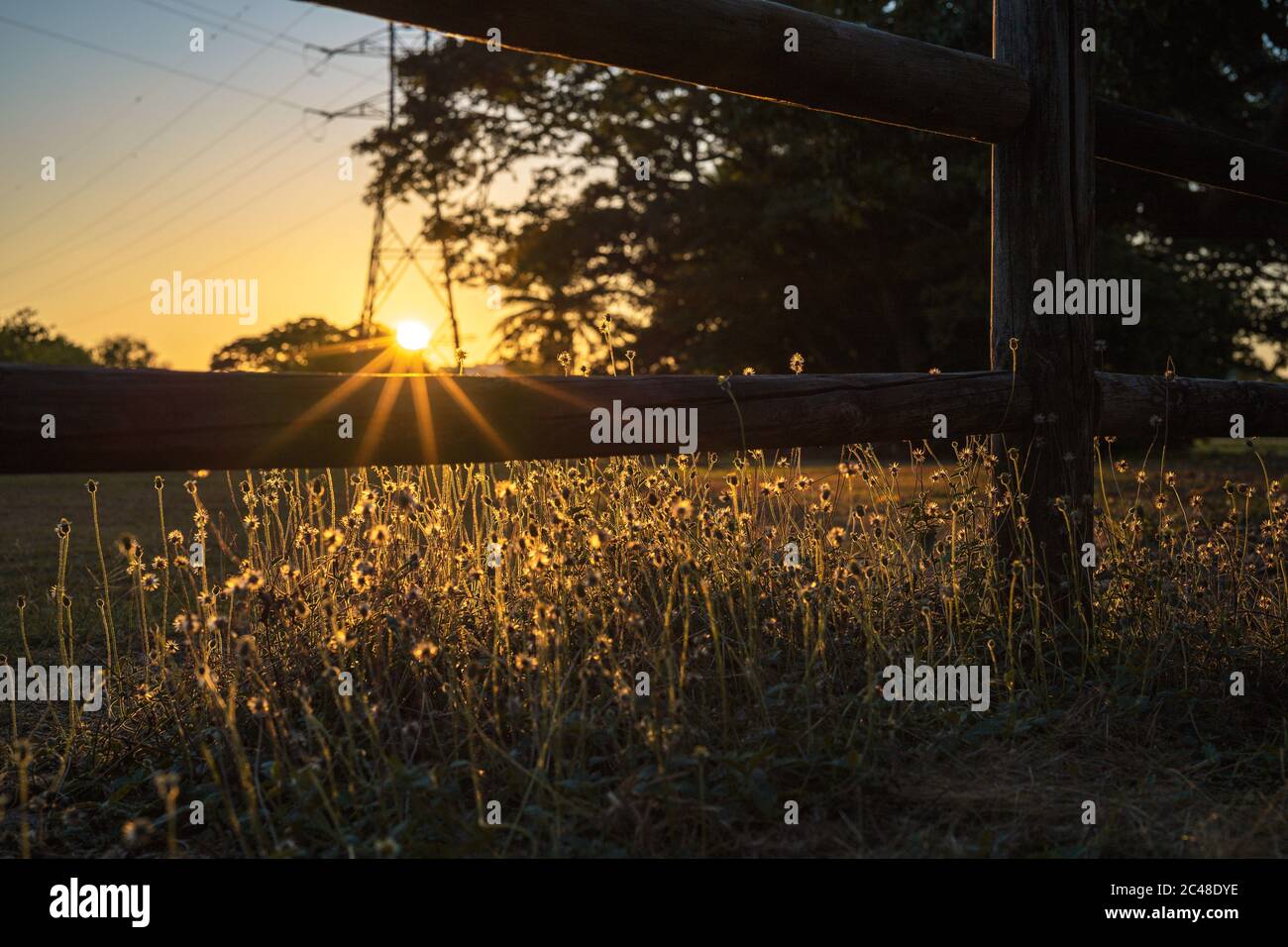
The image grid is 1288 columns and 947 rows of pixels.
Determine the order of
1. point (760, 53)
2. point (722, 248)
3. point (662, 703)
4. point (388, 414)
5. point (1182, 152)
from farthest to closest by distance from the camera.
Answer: point (722, 248), point (1182, 152), point (760, 53), point (662, 703), point (388, 414)

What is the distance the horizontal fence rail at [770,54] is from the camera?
8.87 feet

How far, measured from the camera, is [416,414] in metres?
2.49

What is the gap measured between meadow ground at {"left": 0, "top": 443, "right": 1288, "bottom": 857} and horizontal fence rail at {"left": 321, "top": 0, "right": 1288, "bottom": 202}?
1193 millimetres

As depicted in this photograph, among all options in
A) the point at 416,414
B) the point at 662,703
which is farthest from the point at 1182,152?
the point at 416,414

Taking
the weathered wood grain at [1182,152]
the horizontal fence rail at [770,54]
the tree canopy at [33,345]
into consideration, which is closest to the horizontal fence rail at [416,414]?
the horizontal fence rail at [770,54]

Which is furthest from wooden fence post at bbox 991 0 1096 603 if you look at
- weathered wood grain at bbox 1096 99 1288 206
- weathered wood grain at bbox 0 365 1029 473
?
weathered wood grain at bbox 0 365 1029 473

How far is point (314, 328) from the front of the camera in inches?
1313

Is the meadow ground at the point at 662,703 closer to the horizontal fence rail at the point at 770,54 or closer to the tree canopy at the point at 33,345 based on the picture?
the horizontal fence rail at the point at 770,54

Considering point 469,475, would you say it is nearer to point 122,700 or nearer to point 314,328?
point 122,700

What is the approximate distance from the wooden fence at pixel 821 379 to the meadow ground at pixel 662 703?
35 centimetres

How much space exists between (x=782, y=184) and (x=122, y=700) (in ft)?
65.3

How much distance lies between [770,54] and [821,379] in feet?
3.20

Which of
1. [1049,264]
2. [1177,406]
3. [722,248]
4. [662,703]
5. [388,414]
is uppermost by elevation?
[722,248]

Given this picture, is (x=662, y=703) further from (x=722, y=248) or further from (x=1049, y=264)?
(x=722, y=248)
